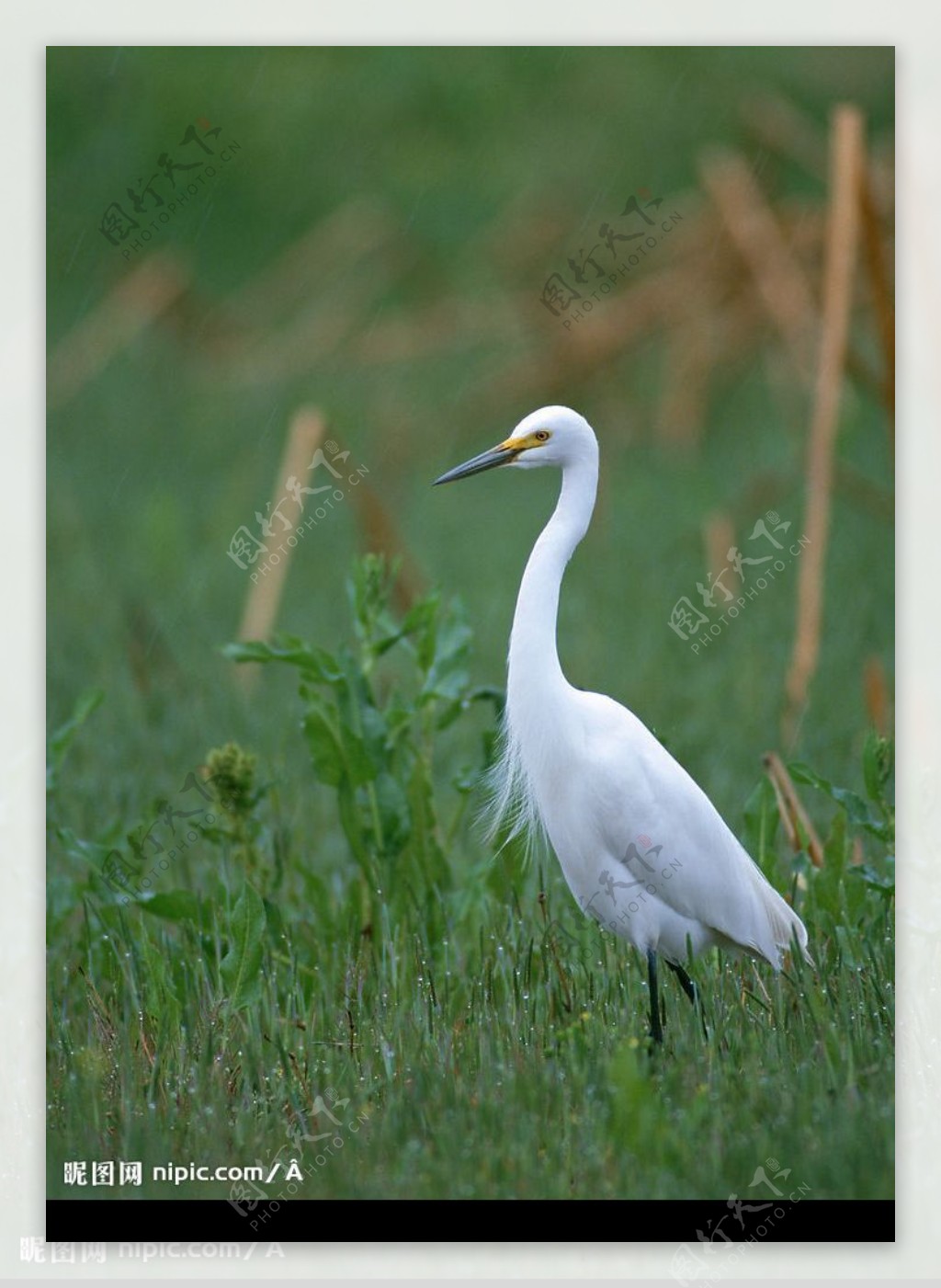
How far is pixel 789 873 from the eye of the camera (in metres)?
3.61

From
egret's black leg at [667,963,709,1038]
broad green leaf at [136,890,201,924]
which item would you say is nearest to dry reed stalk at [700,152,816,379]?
egret's black leg at [667,963,709,1038]

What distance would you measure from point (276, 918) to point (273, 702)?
2.34 m

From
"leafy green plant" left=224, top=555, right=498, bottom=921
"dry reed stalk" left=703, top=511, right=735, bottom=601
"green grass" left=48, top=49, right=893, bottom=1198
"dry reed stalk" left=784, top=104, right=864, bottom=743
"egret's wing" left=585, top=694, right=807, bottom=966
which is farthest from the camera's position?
"dry reed stalk" left=703, top=511, right=735, bottom=601

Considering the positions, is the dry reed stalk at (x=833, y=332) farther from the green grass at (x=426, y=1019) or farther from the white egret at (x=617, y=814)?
the white egret at (x=617, y=814)

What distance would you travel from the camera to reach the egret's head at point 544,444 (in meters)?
2.92

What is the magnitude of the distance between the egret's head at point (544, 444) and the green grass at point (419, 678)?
1.84ft

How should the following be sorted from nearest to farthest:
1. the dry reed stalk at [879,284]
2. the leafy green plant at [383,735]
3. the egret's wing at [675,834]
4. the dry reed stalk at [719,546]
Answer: the egret's wing at [675,834] < the leafy green plant at [383,735] < the dry reed stalk at [879,284] < the dry reed stalk at [719,546]

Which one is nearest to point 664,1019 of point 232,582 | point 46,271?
point 46,271

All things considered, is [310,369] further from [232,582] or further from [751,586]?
[751,586]

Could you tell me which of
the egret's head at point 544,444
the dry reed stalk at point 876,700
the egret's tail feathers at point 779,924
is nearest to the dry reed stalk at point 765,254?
the dry reed stalk at point 876,700

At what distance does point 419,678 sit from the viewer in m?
3.77

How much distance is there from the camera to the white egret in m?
2.96

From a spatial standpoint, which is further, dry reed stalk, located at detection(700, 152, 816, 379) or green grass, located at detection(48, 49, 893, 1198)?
dry reed stalk, located at detection(700, 152, 816, 379)

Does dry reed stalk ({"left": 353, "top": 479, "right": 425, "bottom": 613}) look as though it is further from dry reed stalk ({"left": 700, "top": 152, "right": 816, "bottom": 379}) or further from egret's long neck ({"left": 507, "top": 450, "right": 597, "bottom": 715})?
egret's long neck ({"left": 507, "top": 450, "right": 597, "bottom": 715})
